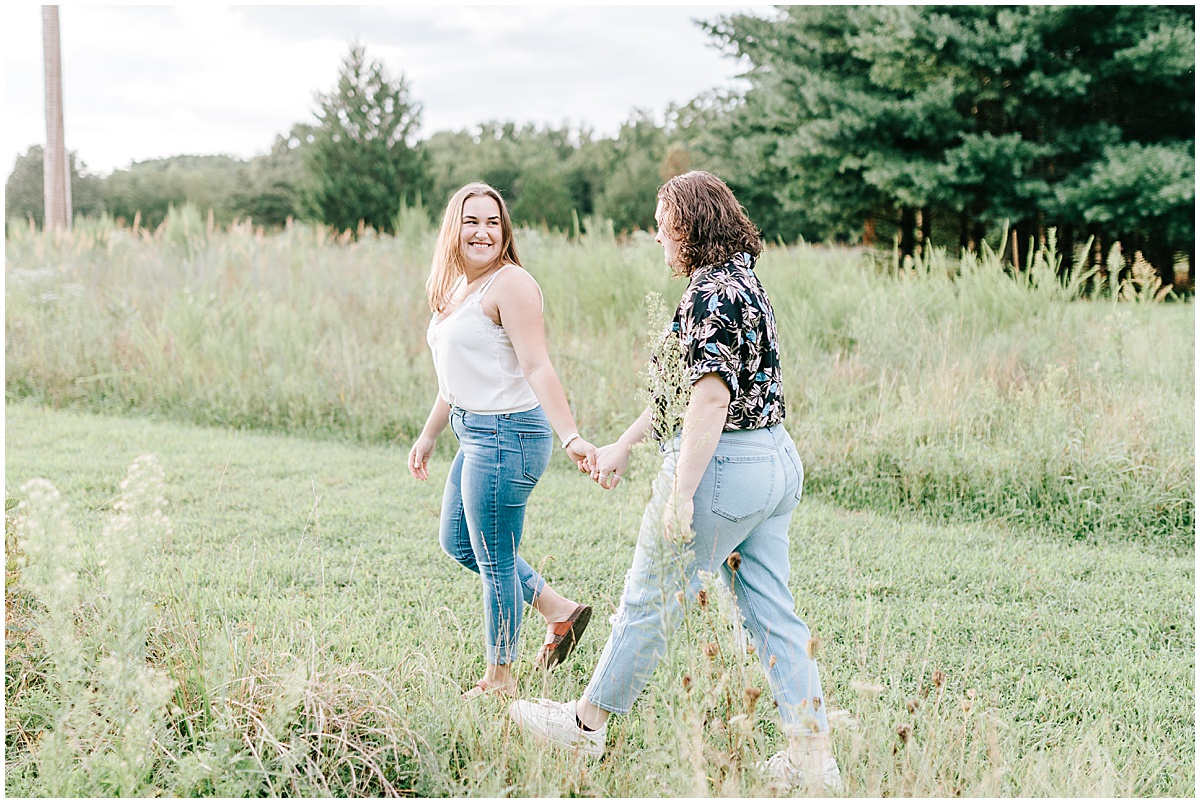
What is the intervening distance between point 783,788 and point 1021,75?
1750cm

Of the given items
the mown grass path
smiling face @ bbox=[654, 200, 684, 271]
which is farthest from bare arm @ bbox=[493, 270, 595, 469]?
smiling face @ bbox=[654, 200, 684, 271]

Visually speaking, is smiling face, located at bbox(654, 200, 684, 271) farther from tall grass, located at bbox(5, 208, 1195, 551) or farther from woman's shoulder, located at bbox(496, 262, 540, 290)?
tall grass, located at bbox(5, 208, 1195, 551)

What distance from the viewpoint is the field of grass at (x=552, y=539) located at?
231cm

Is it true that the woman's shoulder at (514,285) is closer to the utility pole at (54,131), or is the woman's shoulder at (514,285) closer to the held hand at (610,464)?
the held hand at (610,464)

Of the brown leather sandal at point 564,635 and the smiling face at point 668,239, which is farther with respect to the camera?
the brown leather sandal at point 564,635

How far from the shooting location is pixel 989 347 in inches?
271

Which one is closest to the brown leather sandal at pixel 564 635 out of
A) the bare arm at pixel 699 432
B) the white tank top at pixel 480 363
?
the white tank top at pixel 480 363

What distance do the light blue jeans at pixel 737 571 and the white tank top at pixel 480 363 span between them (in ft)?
2.24

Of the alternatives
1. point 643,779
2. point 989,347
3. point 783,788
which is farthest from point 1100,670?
point 989,347

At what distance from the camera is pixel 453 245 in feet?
9.70

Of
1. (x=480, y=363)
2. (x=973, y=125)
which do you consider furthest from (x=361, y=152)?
(x=480, y=363)

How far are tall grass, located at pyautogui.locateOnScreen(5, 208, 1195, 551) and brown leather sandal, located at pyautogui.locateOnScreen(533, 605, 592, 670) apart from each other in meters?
2.68

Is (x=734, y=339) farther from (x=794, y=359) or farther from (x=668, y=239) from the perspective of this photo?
(x=794, y=359)

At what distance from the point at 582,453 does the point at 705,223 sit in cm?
82
